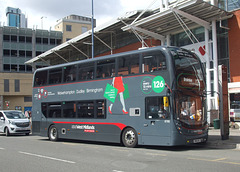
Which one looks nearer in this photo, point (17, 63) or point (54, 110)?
point (54, 110)

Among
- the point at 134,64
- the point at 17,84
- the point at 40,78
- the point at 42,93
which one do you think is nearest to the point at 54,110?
the point at 42,93

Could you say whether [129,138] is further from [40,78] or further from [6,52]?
A: [6,52]

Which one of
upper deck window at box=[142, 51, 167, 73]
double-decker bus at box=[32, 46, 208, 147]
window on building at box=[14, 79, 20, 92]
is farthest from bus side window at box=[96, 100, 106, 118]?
window on building at box=[14, 79, 20, 92]

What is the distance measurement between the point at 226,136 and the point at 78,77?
788 centimetres

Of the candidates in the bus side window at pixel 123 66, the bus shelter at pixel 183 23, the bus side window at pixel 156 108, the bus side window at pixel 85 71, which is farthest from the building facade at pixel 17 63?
A: the bus side window at pixel 156 108

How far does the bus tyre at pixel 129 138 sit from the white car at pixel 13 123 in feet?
37.9

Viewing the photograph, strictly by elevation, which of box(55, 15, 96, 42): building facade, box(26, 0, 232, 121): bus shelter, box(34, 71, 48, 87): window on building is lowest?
box(34, 71, 48, 87): window on building

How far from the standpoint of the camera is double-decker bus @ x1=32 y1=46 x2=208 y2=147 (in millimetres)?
11828

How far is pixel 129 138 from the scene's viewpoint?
524 inches

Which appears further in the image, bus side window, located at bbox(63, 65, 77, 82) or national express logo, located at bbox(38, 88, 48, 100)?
national express logo, located at bbox(38, 88, 48, 100)

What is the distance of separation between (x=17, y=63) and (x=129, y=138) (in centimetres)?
5311

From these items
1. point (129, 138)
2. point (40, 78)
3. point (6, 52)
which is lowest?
point (129, 138)

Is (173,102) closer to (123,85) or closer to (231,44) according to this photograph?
(123,85)

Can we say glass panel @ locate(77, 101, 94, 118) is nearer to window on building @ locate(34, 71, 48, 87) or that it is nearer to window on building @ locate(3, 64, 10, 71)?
window on building @ locate(34, 71, 48, 87)
